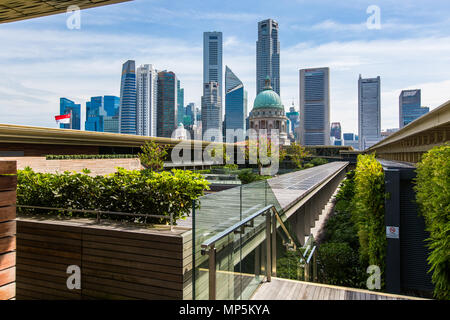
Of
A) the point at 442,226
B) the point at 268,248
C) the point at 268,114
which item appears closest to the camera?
the point at 442,226

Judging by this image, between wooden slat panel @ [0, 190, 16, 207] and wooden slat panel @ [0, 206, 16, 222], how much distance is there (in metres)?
0.04

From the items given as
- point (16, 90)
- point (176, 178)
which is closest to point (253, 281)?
point (176, 178)

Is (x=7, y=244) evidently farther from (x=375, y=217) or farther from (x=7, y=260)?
(x=375, y=217)

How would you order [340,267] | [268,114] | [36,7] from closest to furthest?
[36,7], [340,267], [268,114]

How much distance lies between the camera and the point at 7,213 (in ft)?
9.75

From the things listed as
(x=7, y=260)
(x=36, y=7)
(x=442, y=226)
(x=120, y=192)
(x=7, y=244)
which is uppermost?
(x=36, y=7)

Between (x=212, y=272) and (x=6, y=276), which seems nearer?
(x=6, y=276)

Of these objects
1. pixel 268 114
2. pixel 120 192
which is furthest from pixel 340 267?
pixel 268 114

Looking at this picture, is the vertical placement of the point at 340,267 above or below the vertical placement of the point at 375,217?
below

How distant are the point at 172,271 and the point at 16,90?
7.13 m

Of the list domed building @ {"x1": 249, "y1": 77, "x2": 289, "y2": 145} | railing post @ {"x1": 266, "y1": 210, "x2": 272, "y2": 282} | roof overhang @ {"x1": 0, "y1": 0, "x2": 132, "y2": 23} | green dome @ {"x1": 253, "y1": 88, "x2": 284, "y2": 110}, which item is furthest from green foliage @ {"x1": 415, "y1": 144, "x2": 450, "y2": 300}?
green dome @ {"x1": 253, "y1": 88, "x2": 284, "y2": 110}

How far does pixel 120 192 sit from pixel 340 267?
7778 mm

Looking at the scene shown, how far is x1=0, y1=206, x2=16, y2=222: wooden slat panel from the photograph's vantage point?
115 inches

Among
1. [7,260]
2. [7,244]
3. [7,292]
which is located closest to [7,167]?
[7,244]
